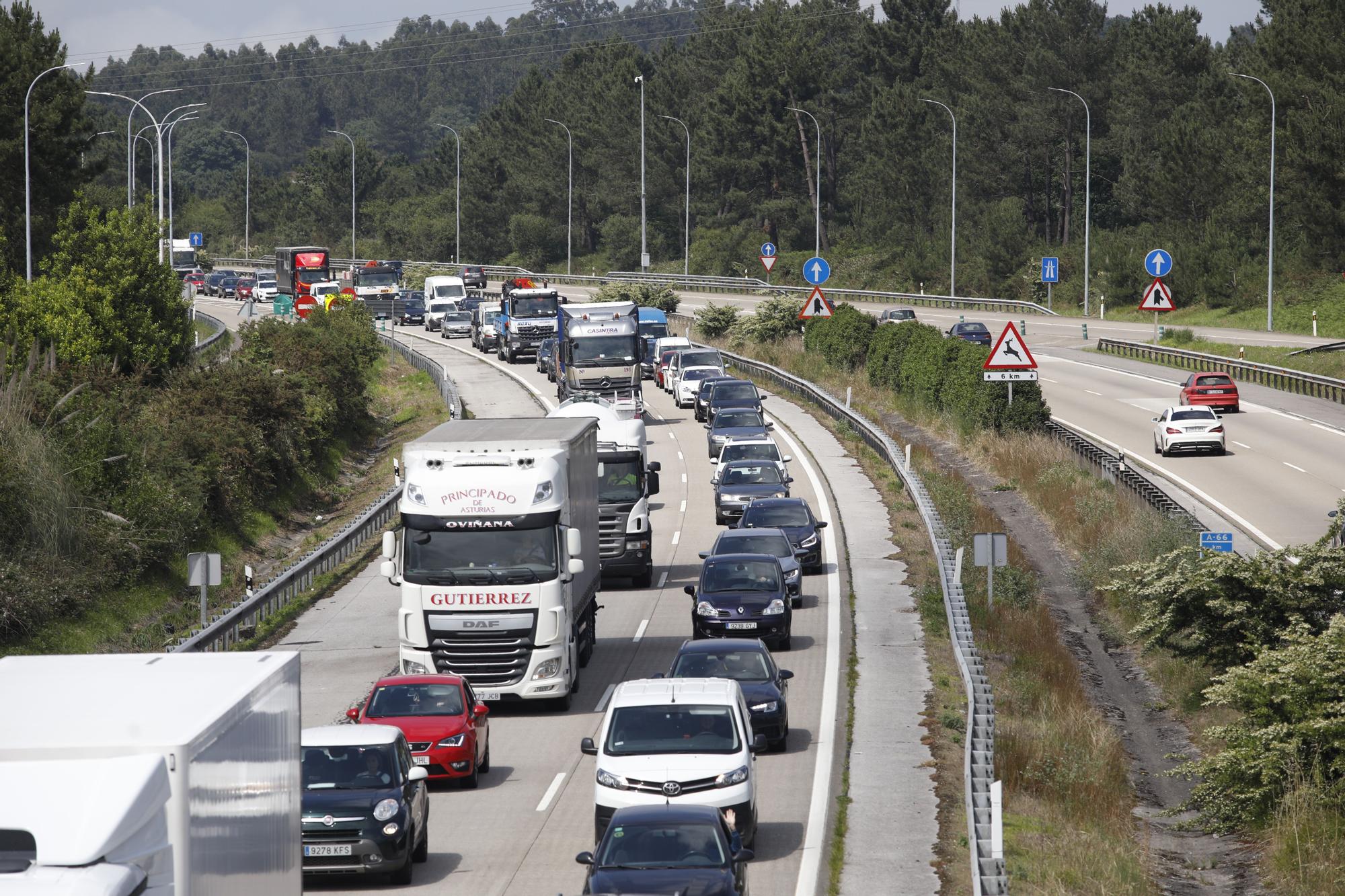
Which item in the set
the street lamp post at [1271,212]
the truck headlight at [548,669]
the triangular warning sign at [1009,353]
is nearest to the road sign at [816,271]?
the street lamp post at [1271,212]

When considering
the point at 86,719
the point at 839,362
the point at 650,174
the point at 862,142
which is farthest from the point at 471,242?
the point at 86,719

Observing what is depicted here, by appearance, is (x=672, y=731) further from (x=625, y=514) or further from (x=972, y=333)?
(x=972, y=333)

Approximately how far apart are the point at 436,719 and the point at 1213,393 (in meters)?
39.1

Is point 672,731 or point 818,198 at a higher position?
point 818,198

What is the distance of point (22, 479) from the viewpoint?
104 feet

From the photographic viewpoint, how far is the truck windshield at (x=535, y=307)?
232 ft

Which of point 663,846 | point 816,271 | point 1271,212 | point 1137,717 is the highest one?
point 1271,212

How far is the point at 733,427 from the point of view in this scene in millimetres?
46406

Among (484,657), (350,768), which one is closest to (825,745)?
(484,657)

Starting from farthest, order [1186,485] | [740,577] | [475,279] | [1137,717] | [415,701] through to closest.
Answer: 1. [475,279]
2. [1186,485]
3. [1137,717]
4. [740,577]
5. [415,701]

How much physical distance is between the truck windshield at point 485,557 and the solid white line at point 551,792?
10.1 feet

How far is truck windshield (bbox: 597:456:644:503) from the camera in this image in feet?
104

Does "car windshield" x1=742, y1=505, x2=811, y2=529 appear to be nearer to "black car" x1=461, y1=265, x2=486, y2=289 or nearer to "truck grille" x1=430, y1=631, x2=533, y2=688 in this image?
"truck grille" x1=430, y1=631, x2=533, y2=688

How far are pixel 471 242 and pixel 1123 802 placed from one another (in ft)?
397
